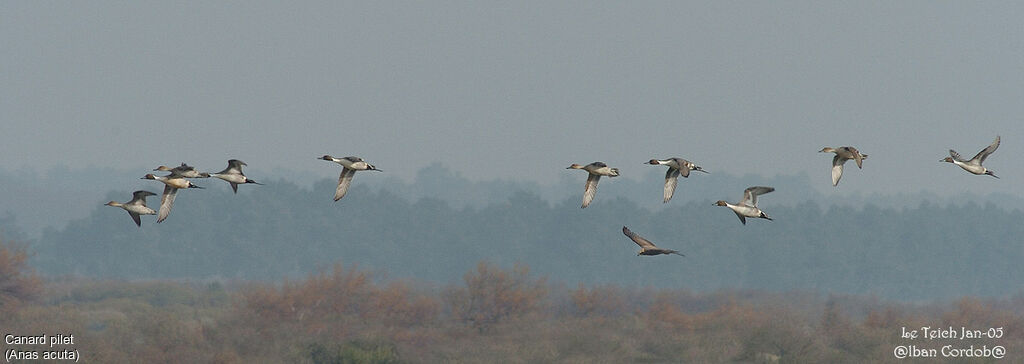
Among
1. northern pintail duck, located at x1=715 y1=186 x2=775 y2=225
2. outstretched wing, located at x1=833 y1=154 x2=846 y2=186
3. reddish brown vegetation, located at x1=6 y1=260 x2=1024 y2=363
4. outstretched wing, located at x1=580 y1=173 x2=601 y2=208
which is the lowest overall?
reddish brown vegetation, located at x1=6 y1=260 x2=1024 y2=363

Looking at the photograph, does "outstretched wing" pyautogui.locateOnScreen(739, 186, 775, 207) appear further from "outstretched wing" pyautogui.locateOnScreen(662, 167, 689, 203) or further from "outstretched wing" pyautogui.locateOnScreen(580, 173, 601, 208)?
"outstretched wing" pyautogui.locateOnScreen(580, 173, 601, 208)

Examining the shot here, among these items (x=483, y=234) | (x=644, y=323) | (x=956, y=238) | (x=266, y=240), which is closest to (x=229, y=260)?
(x=266, y=240)

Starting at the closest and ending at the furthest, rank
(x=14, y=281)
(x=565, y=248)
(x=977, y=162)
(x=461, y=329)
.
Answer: (x=977, y=162) → (x=461, y=329) → (x=14, y=281) → (x=565, y=248)

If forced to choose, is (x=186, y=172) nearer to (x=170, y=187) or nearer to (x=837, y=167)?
(x=170, y=187)

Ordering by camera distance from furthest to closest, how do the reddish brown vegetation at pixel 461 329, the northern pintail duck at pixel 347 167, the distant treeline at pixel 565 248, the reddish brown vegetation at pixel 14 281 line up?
the distant treeline at pixel 565 248, the reddish brown vegetation at pixel 14 281, the reddish brown vegetation at pixel 461 329, the northern pintail duck at pixel 347 167

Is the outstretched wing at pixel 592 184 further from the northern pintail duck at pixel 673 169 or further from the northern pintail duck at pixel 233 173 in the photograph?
the northern pintail duck at pixel 233 173

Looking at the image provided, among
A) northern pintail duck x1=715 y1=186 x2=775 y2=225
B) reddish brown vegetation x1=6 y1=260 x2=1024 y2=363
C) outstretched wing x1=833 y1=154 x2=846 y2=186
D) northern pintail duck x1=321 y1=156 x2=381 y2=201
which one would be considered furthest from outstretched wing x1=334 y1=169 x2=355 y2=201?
reddish brown vegetation x1=6 y1=260 x2=1024 y2=363

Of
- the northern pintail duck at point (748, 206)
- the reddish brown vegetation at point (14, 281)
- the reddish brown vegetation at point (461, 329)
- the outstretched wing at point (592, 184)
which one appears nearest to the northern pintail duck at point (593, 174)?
the outstretched wing at point (592, 184)

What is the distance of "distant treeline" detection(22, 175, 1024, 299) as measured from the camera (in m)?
175

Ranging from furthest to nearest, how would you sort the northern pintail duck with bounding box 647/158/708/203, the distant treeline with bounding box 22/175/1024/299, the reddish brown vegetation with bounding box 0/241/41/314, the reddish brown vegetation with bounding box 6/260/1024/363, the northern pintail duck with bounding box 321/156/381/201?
the distant treeline with bounding box 22/175/1024/299 → the reddish brown vegetation with bounding box 0/241/41/314 → the reddish brown vegetation with bounding box 6/260/1024/363 → the northern pintail duck with bounding box 321/156/381/201 → the northern pintail duck with bounding box 647/158/708/203

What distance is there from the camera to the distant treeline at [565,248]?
17525 cm

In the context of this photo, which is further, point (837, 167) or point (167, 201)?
point (167, 201)

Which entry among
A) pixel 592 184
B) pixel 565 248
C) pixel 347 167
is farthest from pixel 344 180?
pixel 565 248

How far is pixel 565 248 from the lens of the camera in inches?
7170
